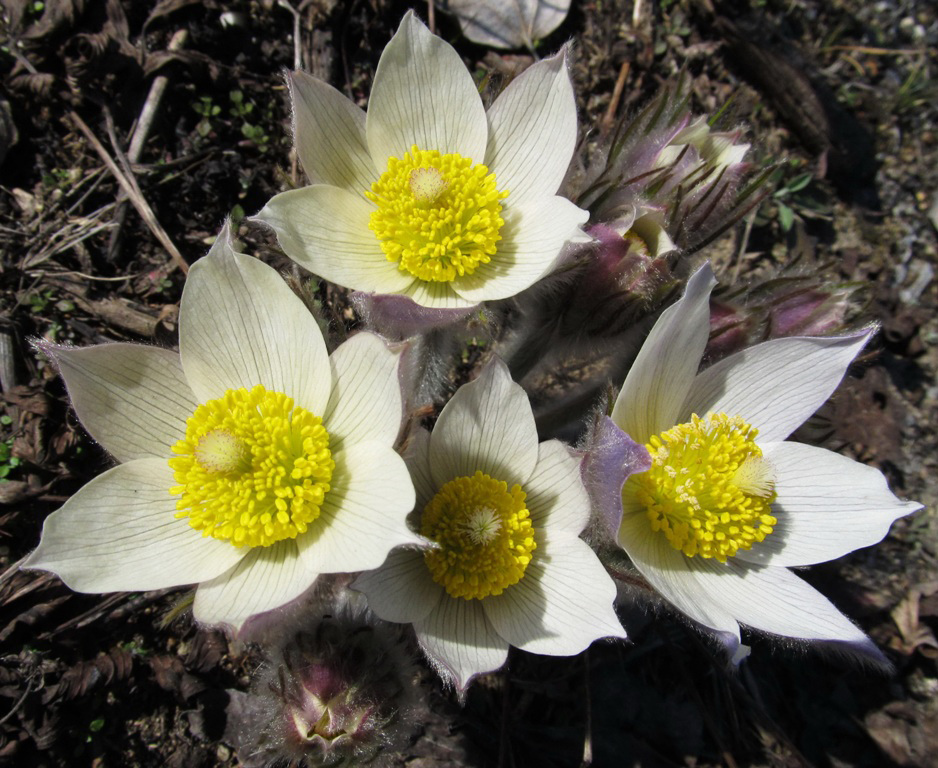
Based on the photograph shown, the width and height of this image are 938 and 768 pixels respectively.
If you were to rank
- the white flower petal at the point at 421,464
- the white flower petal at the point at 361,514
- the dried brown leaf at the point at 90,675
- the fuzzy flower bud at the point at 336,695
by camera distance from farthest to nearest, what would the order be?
1. the dried brown leaf at the point at 90,675
2. the white flower petal at the point at 421,464
3. the fuzzy flower bud at the point at 336,695
4. the white flower petal at the point at 361,514

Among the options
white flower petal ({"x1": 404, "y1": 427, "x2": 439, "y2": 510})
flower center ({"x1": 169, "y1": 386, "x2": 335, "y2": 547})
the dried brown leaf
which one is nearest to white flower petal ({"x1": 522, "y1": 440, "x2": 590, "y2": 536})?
white flower petal ({"x1": 404, "y1": 427, "x2": 439, "y2": 510})

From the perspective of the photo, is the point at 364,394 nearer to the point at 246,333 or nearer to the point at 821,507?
the point at 246,333

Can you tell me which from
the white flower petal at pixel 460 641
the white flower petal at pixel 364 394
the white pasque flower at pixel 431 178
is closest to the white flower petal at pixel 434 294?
the white pasque flower at pixel 431 178

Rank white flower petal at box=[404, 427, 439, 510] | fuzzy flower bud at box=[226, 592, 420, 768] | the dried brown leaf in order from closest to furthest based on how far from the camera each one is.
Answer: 1. fuzzy flower bud at box=[226, 592, 420, 768]
2. white flower petal at box=[404, 427, 439, 510]
3. the dried brown leaf

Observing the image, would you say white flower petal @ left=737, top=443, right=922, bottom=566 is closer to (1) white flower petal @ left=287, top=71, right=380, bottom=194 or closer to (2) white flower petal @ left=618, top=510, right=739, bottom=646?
(2) white flower petal @ left=618, top=510, right=739, bottom=646

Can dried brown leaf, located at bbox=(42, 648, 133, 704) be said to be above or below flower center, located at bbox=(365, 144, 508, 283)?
below

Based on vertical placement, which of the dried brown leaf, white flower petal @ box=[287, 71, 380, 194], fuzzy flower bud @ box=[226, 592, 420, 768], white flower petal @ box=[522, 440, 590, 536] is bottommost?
the dried brown leaf

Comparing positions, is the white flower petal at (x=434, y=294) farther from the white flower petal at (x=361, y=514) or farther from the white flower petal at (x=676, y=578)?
the white flower petal at (x=676, y=578)
